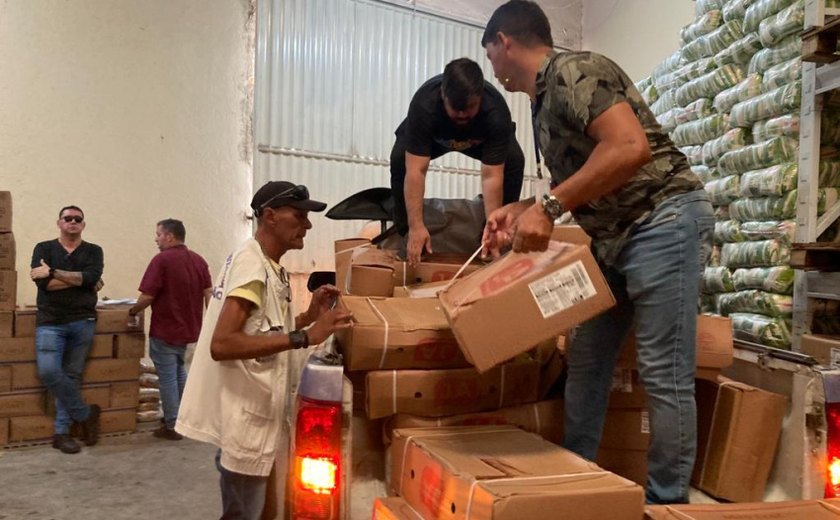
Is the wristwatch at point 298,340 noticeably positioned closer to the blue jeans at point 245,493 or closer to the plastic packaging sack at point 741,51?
the blue jeans at point 245,493

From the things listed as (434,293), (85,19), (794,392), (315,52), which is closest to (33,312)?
(85,19)

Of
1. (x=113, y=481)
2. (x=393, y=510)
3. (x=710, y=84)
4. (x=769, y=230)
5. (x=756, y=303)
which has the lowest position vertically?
(x=113, y=481)

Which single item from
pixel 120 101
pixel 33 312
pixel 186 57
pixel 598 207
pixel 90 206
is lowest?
pixel 33 312

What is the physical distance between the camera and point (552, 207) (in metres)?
1.65

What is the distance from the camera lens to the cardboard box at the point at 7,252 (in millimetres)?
5051

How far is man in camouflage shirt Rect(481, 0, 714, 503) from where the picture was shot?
1.66 m

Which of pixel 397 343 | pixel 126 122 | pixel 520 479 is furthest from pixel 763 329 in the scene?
pixel 126 122

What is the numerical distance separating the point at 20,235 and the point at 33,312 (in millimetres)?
974

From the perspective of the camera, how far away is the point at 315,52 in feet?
21.8

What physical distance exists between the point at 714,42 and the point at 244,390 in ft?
10.1

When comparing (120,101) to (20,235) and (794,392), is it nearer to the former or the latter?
(20,235)

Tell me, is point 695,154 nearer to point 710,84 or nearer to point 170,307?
point 710,84

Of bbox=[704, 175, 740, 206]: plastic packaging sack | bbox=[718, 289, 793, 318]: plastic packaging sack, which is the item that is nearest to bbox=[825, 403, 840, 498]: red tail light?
bbox=[718, 289, 793, 318]: plastic packaging sack

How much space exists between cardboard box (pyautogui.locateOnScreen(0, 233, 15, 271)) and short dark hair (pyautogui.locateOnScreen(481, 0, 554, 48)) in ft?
15.4
